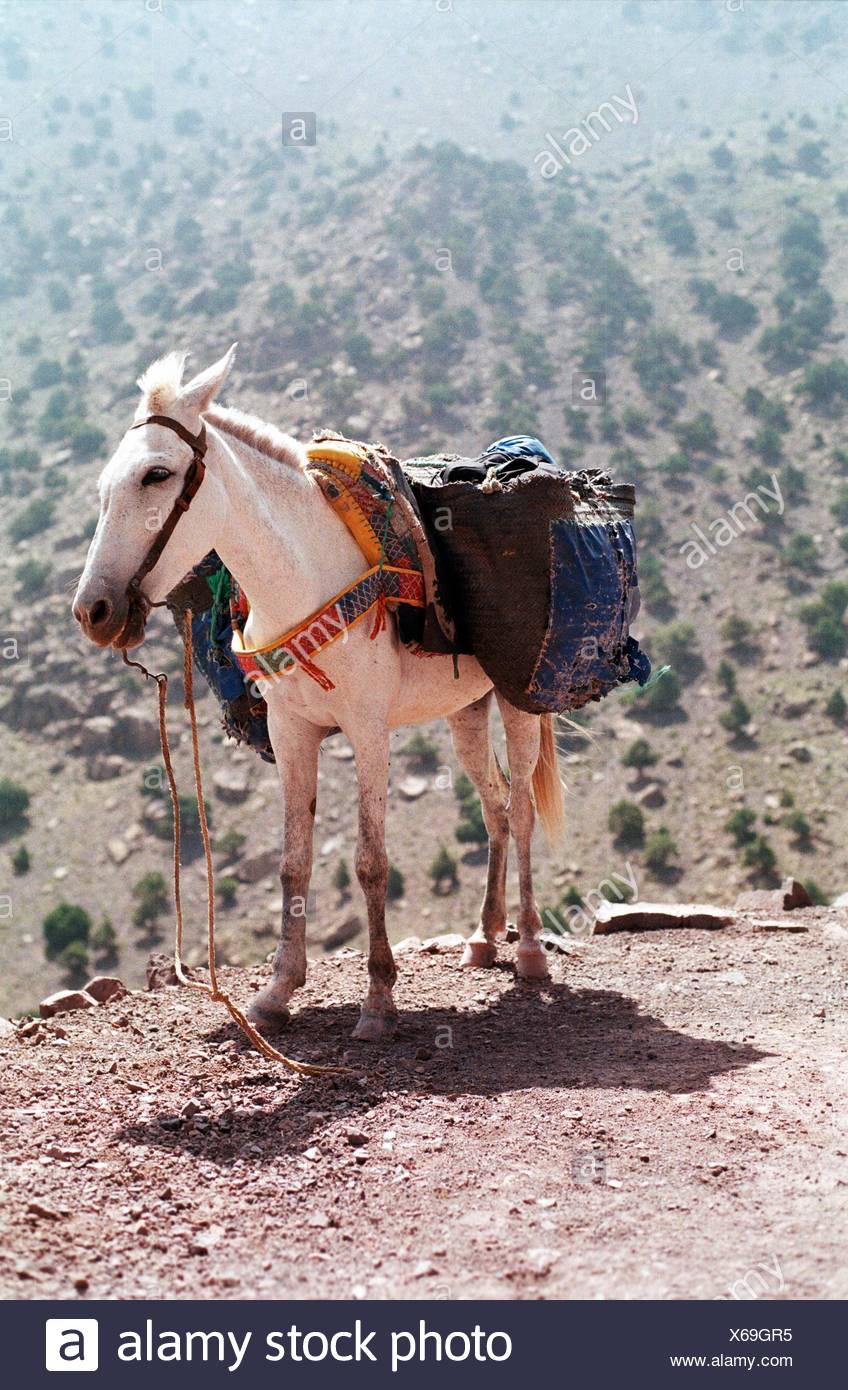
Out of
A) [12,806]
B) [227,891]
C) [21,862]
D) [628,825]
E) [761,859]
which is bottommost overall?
[761,859]

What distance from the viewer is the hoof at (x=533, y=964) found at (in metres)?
7.68

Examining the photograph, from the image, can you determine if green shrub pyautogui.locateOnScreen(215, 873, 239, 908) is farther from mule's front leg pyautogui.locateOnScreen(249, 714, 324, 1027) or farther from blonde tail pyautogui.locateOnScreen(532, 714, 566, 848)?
mule's front leg pyautogui.locateOnScreen(249, 714, 324, 1027)

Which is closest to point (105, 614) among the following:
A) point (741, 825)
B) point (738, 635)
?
point (741, 825)

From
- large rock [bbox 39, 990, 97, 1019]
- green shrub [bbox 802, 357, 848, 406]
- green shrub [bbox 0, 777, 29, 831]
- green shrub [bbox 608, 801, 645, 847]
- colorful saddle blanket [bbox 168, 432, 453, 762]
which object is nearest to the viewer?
colorful saddle blanket [bbox 168, 432, 453, 762]

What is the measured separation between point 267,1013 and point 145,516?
2666 mm

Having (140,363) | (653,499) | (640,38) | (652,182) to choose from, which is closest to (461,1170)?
(653,499)

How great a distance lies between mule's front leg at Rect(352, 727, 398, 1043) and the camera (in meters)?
6.08

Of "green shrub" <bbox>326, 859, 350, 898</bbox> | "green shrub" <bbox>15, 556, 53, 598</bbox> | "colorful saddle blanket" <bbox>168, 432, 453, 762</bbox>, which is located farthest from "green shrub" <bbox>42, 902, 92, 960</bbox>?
"colorful saddle blanket" <bbox>168, 432, 453, 762</bbox>

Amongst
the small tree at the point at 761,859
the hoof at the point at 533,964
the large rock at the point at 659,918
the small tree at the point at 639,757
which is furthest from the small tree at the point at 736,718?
the hoof at the point at 533,964

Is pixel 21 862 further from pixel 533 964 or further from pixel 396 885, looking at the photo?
pixel 533 964

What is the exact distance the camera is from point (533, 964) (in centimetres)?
768

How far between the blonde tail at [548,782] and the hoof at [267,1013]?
269 centimetres

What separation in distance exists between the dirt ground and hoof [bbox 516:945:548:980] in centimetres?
35
